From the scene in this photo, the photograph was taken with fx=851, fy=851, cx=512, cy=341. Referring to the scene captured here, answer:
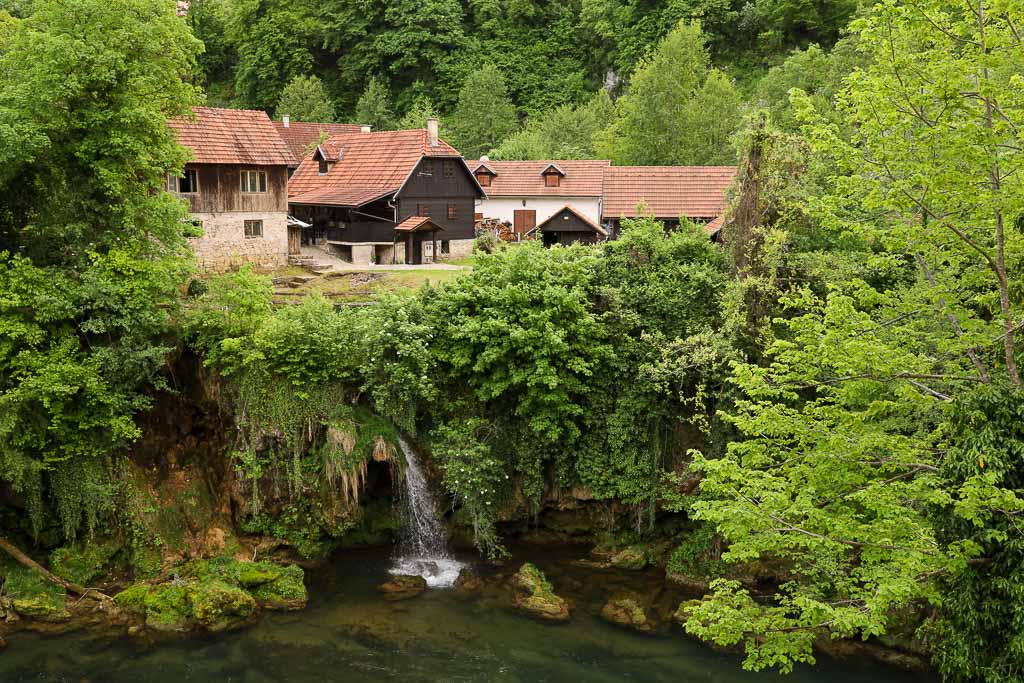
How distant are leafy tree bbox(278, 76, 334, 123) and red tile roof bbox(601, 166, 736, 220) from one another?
104 ft

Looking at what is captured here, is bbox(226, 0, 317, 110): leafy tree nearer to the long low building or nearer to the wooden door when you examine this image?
the long low building

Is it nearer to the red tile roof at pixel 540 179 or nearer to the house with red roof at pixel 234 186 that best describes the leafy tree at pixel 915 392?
the house with red roof at pixel 234 186

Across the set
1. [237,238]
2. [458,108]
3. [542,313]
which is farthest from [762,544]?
[458,108]

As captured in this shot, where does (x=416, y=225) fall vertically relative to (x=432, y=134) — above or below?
below

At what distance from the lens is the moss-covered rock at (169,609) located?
850 inches

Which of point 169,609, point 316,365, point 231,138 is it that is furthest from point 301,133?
point 169,609

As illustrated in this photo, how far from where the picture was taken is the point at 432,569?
25125 millimetres

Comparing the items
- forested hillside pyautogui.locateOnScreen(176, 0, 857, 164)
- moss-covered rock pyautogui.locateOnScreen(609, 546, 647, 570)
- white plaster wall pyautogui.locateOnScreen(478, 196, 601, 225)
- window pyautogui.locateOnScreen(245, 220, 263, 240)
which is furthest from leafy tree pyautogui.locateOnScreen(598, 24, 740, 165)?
moss-covered rock pyautogui.locateOnScreen(609, 546, 647, 570)

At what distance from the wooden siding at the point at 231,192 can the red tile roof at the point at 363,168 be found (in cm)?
423

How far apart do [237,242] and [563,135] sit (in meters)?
28.8

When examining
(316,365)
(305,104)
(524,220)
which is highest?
(305,104)

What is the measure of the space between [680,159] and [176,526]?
3455cm

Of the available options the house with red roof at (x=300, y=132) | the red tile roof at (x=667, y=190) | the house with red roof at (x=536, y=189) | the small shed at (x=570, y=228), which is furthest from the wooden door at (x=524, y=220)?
the house with red roof at (x=300, y=132)

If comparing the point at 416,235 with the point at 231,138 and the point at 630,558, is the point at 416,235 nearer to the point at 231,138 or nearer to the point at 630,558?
the point at 231,138
